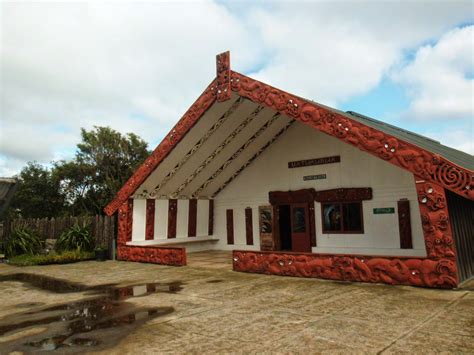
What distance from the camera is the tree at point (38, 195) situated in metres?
26.4

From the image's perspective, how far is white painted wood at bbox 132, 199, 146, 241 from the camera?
14.8 m

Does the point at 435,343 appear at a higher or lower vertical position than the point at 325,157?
lower

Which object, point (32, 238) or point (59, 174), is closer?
point (32, 238)

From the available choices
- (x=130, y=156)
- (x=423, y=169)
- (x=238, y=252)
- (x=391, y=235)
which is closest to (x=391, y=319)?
(x=423, y=169)

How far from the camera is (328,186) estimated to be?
45.8 feet

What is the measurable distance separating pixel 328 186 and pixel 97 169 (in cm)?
1964

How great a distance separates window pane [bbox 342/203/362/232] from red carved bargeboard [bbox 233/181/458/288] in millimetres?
4355

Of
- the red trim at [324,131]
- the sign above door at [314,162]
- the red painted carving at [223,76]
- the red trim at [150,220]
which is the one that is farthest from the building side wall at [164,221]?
the red painted carving at [223,76]

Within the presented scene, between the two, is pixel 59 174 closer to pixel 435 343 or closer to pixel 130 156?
pixel 130 156

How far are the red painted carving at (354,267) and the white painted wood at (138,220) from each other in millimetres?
5618

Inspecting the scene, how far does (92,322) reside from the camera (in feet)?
19.6

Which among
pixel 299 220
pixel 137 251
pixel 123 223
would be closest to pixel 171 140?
pixel 123 223

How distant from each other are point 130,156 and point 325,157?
60.8 ft

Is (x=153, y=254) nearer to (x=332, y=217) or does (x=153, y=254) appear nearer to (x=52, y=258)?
(x=52, y=258)
